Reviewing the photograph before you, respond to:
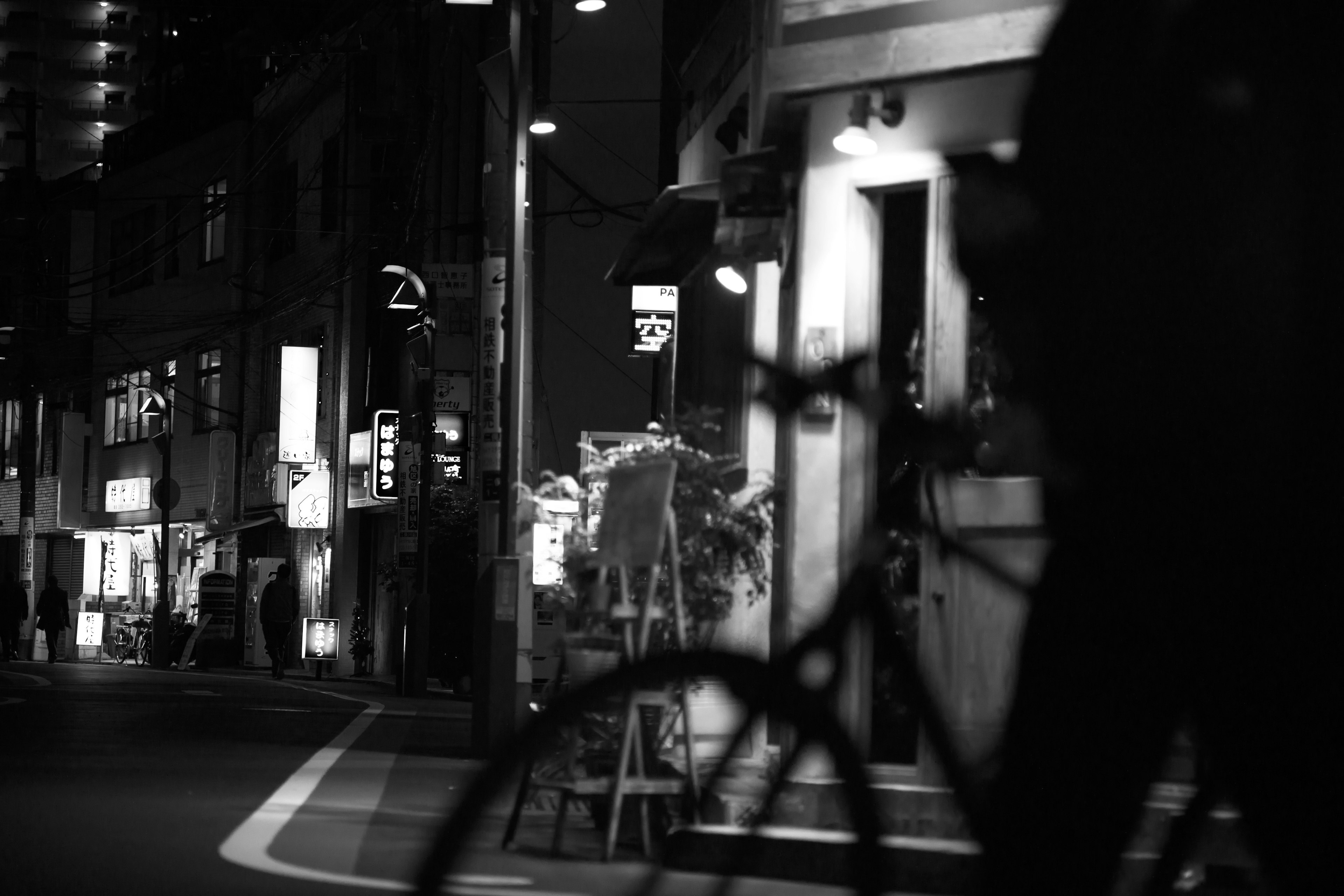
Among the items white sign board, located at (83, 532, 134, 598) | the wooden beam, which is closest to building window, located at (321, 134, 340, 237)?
white sign board, located at (83, 532, 134, 598)

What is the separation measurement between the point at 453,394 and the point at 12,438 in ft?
101

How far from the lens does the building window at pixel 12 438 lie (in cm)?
5206

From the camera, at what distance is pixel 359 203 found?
32844mm

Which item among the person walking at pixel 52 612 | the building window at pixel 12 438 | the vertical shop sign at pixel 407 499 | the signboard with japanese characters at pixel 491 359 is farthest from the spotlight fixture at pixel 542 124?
the building window at pixel 12 438

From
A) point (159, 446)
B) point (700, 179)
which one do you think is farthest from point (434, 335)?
point (159, 446)

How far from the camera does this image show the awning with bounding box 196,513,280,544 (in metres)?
35.8

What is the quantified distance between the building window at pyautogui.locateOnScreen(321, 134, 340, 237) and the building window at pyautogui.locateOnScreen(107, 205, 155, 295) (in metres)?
10.7

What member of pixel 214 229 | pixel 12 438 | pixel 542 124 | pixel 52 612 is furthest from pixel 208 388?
pixel 542 124

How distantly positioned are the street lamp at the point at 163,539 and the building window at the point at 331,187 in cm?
528

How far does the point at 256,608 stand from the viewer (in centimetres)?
3406

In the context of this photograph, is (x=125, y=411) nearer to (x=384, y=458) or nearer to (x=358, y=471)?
(x=358, y=471)

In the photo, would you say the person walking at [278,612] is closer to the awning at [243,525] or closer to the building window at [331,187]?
the awning at [243,525]

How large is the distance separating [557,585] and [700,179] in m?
6.27

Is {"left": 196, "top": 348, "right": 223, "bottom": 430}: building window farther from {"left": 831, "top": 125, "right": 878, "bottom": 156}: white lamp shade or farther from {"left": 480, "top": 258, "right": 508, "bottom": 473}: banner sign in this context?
{"left": 831, "top": 125, "right": 878, "bottom": 156}: white lamp shade
